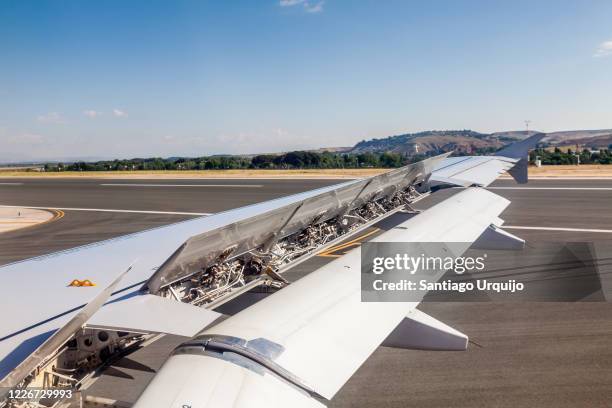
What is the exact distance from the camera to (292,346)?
251cm

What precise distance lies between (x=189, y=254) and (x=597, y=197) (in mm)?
24160

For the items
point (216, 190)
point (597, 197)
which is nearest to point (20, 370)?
point (597, 197)

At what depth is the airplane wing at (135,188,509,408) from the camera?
2.03 metres

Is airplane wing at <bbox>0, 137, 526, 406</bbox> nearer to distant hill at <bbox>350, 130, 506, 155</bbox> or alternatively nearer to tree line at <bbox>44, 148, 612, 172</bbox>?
distant hill at <bbox>350, 130, 506, 155</bbox>

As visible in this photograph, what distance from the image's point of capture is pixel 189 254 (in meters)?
3.66

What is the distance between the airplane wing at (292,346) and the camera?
6.66 ft

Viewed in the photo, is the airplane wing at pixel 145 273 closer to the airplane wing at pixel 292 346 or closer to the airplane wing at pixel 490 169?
the airplane wing at pixel 292 346

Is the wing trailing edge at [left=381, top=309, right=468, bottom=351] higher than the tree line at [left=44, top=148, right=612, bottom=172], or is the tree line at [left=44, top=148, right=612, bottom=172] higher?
the tree line at [left=44, top=148, right=612, bottom=172]

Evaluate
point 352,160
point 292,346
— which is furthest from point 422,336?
point 352,160

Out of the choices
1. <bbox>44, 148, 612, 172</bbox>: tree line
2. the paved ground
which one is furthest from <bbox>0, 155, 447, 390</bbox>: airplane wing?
<bbox>44, 148, 612, 172</bbox>: tree line

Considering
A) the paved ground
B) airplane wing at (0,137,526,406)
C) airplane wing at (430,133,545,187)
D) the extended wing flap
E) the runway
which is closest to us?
the extended wing flap

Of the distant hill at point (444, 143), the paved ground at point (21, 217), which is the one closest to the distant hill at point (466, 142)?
the distant hill at point (444, 143)

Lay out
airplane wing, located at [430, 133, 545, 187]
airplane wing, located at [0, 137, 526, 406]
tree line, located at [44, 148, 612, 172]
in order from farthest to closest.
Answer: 1. tree line, located at [44, 148, 612, 172]
2. airplane wing, located at [430, 133, 545, 187]
3. airplane wing, located at [0, 137, 526, 406]

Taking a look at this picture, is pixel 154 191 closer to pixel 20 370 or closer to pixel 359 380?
pixel 359 380
